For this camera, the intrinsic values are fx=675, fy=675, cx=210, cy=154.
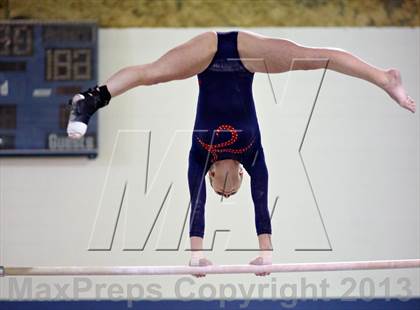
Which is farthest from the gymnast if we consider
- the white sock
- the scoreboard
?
the scoreboard

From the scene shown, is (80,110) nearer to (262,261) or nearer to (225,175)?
(225,175)

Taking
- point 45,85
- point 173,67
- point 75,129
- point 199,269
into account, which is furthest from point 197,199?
point 45,85

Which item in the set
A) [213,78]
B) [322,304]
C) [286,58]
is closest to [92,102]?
[213,78]

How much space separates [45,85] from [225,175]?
1.83 meters

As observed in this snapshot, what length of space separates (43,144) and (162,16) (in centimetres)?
142

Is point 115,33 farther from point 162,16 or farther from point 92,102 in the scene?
point 92,102

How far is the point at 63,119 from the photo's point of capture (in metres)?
5.26

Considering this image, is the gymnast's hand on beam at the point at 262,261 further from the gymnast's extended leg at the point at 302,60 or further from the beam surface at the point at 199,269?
the gymnast's extended leg at the point at 302,60

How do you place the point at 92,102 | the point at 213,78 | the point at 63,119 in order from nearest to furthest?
the point at 92,102
the point at 213,78
the point at 63,119

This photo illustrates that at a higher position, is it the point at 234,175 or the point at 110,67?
the point at 110,67

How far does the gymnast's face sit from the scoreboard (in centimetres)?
135

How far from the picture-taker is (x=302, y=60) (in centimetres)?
443

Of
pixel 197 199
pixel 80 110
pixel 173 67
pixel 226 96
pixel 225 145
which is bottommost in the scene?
pixel 197 199

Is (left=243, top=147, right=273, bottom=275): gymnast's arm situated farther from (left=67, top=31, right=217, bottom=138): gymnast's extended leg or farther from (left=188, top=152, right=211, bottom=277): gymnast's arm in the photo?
(left=67, top=31, right=217, bottom=138): gymnast's extended leg
